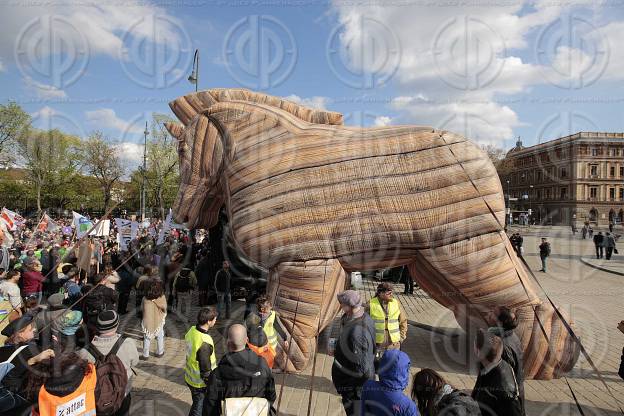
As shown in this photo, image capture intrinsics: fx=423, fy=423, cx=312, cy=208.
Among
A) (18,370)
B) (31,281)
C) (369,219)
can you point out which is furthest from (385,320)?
(31,281)

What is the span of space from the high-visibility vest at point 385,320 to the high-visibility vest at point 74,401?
8.96ft

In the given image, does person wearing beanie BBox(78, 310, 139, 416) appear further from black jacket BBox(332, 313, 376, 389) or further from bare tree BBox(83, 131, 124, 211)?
bare tree BBox(83, 131, 124, 211)

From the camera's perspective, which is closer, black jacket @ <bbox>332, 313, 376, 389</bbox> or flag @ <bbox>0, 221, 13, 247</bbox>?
black jacket @ <bbox>332, 313, 376, 389</bbox>

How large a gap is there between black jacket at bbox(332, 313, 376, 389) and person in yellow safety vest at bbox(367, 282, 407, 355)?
1116 mm

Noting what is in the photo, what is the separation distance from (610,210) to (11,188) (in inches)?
2646

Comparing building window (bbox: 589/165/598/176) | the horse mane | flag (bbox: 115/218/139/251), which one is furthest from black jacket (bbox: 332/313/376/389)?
building window (bbox: 589/165/598/176)

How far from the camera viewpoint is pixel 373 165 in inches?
163

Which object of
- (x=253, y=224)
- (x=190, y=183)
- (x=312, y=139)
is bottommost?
(x=253, y=224)

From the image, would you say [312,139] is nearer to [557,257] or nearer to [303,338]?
[303,338]

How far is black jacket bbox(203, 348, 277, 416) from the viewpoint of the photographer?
8.59 feet

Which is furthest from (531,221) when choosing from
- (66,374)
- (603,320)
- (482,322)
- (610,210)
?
(66,374)

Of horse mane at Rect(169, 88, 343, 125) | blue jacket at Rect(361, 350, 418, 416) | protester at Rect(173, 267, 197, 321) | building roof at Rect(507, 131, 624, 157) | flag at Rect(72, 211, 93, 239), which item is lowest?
protester at Rect(173, 267, 197, 321)

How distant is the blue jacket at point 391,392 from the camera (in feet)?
7.36

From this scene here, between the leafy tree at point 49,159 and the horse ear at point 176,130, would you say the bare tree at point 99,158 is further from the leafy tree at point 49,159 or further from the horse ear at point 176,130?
the horse ear at point 176,130
